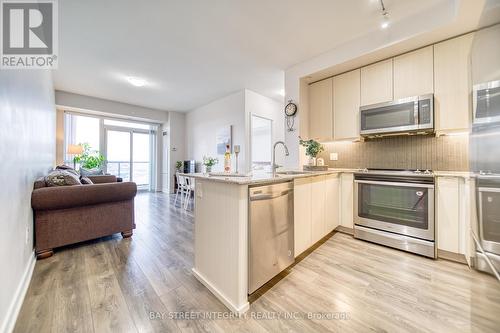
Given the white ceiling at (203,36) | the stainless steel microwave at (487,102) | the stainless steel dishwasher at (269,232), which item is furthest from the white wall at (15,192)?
the stainless steel microwave at (487,102)

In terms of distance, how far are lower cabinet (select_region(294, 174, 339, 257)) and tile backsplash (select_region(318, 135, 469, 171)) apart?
2.15 feet

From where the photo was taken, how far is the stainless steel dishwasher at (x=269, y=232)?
4.76 ft

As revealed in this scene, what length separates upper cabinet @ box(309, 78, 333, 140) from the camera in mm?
3195

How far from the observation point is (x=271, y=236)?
1611 millimetres

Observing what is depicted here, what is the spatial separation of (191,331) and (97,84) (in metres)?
5.37

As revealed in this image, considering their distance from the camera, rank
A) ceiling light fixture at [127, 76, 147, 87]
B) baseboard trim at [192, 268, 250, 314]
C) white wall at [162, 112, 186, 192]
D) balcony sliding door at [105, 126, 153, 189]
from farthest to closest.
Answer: white wall at [162, 112, 186, 192], balcony sliding door at [105, 126, 153, 189], ceiling light fixture at [127, 76, 147, 87], baseboard trim at [192, 268, 250, 314]

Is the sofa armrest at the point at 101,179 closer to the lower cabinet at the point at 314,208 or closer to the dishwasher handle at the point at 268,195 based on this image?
the dishwasher handle at the point at 268,195

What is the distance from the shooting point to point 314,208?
2324 millimetres

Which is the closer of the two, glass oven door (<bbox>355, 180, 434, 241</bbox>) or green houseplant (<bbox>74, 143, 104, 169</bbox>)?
glass oven door (<bbox>355, 180, 434, 241</bbox>)

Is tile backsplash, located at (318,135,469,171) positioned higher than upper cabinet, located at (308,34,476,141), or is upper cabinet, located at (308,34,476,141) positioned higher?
upper cabinet, located at (308,34,476,141)

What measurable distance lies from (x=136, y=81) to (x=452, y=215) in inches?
222

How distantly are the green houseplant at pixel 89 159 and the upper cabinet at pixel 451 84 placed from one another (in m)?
7.59

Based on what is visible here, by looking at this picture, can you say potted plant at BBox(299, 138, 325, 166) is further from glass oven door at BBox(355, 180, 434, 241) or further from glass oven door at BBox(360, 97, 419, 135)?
glass oven door at BBox(355, 180, 434, 241)

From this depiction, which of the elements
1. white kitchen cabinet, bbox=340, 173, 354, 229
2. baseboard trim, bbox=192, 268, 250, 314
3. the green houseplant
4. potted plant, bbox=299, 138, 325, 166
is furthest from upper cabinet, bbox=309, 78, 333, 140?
the green houseplant
